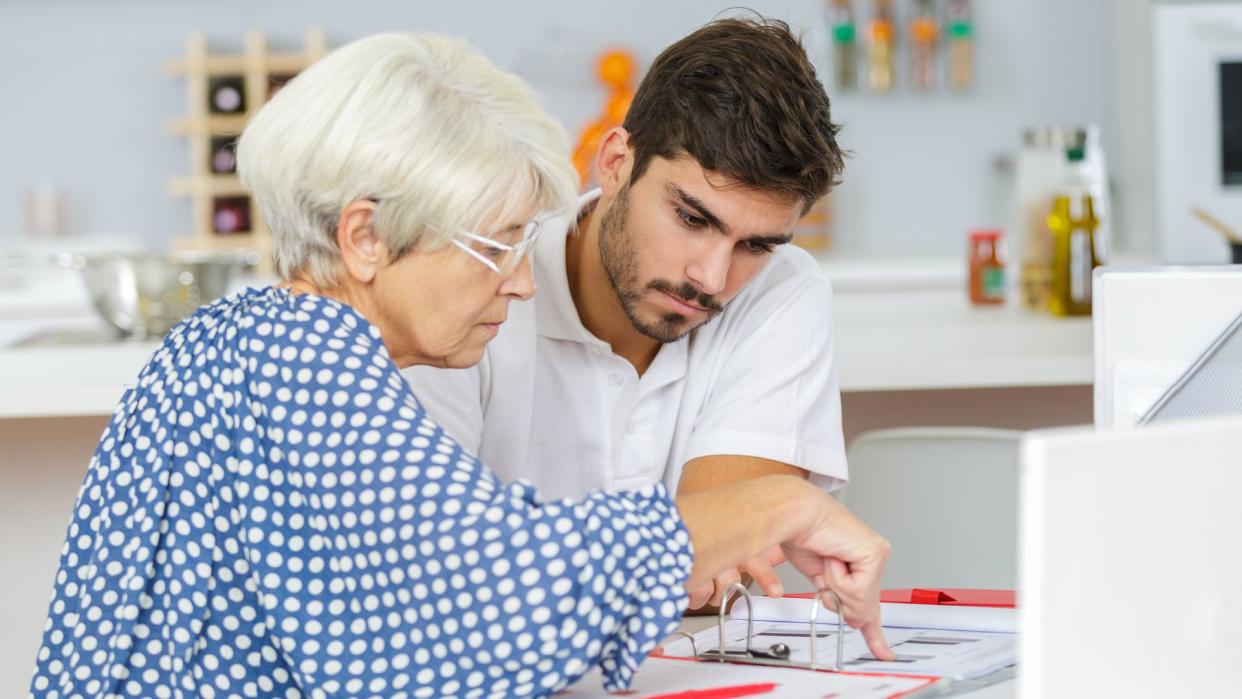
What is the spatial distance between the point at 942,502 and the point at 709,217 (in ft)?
2.27

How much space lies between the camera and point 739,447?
1.58 m

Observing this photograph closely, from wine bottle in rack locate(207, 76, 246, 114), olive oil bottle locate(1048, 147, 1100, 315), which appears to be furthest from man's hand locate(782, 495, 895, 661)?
wine bottle in rack locate(207, 76, 246, 114)

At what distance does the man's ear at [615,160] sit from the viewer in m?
1.59

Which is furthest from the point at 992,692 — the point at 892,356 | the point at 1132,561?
the point at 892,356

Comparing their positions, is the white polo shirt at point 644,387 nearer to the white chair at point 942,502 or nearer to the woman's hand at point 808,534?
the white chair at point 942,502

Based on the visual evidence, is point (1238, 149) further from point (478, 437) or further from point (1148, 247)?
point (478, 437)

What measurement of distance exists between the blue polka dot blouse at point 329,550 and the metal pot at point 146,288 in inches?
Result: 54.0

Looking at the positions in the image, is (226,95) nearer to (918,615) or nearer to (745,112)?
(745,112)

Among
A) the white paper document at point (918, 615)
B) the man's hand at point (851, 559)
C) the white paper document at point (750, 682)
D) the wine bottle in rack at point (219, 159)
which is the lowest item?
the white paper document at point (750, 682)

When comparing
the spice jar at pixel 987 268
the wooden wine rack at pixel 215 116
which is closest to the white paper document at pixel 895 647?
the spice jar at pixel 987 268

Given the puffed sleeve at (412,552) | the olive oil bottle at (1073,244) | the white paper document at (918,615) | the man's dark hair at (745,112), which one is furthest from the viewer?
the olive oil bottle at (1073,244)

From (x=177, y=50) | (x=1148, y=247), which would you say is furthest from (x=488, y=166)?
(x=177, y=50)

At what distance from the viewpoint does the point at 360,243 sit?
1123 mm

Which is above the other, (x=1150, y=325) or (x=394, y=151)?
(x=394, y=151)
